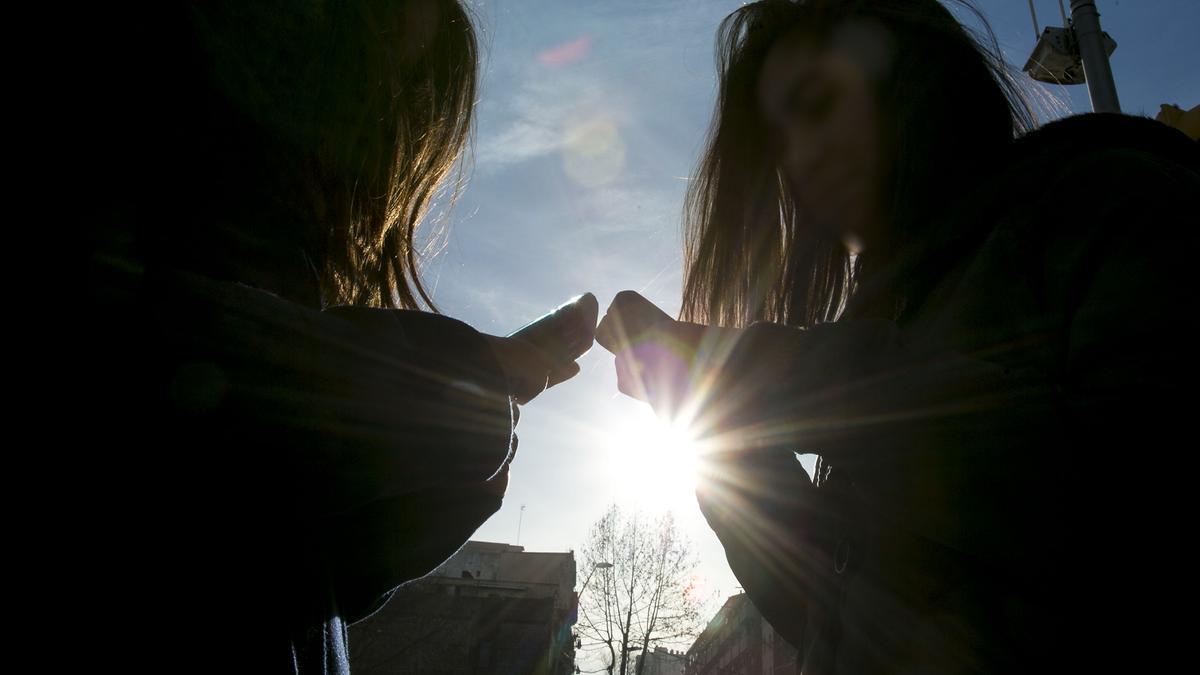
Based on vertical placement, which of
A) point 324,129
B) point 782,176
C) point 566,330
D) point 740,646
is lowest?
point 566,330

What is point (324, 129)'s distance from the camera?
1260mm

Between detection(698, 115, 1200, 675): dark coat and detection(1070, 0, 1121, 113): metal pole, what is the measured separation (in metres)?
5.35

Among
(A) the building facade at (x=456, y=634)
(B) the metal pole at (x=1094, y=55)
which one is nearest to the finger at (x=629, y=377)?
(B) the metal pole at (x=1094, y=55)

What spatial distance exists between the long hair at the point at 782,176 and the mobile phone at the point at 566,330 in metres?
0.70

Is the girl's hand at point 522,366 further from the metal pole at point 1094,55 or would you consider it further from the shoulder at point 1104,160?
the metal pole at point 1094,55

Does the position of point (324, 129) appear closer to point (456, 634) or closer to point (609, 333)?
point (609, 333)

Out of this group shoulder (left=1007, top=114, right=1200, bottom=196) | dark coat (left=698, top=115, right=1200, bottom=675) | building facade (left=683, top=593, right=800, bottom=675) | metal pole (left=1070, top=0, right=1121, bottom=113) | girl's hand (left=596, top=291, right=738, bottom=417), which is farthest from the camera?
building facade (left=683, top=593, right=800, bottom=675)

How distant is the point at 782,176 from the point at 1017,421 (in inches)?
54.9

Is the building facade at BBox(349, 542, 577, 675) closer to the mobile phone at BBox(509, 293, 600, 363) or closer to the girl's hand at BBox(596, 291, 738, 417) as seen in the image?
the girl's hand at BBox(596, 291, 738, 417)

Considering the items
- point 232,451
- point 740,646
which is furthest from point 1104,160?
point 740,646

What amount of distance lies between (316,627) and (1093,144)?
141cm

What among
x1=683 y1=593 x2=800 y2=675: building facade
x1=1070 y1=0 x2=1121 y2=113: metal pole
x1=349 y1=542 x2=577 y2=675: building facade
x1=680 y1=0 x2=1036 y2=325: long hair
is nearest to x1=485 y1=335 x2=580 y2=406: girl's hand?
x1=680 y1=0 x2=1036 y2=325: long hair

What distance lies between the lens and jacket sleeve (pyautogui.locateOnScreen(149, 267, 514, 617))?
2.23ft

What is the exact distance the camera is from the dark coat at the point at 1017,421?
0.81 meters
